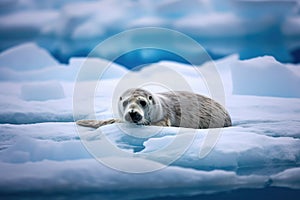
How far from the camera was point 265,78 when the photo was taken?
14.2 feet

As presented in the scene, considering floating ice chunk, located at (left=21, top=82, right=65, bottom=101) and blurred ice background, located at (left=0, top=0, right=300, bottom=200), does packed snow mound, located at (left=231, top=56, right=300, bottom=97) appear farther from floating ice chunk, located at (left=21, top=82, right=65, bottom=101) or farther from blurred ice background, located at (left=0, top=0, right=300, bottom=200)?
floating ice chunk, located at (left=21, top=82, right=65, bottom=101)

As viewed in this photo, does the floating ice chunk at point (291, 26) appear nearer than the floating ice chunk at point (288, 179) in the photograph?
No

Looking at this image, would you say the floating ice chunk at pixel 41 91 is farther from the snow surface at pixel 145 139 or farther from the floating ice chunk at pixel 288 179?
the floating ice chunk at pixel 288 179

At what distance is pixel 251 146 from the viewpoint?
3.69 metres

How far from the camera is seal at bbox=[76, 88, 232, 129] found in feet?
12.8

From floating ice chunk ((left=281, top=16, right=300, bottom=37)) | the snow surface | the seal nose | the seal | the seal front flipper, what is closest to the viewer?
the snow surface

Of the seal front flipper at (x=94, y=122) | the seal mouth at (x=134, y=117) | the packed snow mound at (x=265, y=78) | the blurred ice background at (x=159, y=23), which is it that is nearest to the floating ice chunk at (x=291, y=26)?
the blurred ice background at (x=159, y=23)

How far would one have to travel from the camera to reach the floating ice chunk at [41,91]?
4160 millimetres

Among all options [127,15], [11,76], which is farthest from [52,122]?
[127,15]

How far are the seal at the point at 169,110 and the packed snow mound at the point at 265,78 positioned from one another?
281 mm

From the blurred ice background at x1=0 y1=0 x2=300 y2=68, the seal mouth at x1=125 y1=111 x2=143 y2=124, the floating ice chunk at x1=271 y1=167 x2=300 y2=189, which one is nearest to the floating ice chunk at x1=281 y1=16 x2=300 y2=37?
the blurred ice background at x1=0 y1=0 x2=300 y2=68

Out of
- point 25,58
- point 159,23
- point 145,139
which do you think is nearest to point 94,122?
point 145,139

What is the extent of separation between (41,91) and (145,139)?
1.08 metres

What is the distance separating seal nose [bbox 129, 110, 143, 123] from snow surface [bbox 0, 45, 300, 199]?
0.21 ft
